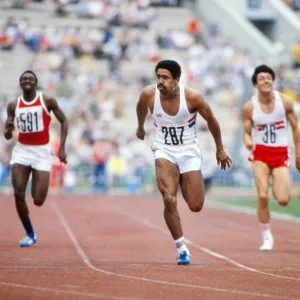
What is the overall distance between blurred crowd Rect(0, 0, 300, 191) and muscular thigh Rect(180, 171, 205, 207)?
20167 mm

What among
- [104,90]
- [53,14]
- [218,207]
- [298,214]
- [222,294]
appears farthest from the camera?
[53,14]

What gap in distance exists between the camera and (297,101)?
38438 mm

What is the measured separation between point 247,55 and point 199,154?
1154 inches

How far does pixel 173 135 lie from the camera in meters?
12.1

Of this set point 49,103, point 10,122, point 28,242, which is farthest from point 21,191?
point 49,103

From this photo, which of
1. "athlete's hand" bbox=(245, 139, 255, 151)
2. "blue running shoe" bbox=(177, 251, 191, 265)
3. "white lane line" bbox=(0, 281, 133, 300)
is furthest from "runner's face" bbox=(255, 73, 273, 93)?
"white lane line" bbox=(0, 281, 133, 300)

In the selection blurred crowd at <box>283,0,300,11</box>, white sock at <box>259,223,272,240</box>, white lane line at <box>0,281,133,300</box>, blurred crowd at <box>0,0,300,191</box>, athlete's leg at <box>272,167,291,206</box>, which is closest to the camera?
white lane line at <box>0,281,133,300</box>

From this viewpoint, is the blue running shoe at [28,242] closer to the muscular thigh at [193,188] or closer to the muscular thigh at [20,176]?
the muscular thigh at [20,176]

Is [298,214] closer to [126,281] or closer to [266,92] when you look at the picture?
[266,92]

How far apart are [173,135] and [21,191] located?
297 centimetres

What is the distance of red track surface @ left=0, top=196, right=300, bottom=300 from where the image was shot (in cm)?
941

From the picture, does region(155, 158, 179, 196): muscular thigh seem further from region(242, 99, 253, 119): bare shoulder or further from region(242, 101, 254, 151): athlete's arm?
region(242, 99, 253, 119): bare shoulder

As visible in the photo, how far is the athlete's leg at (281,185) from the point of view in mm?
14117

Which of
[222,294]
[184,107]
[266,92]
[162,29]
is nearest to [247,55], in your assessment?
[162,29]
